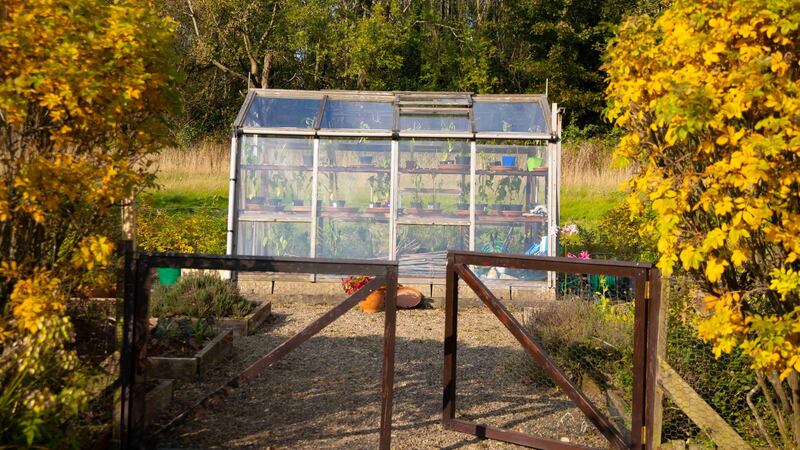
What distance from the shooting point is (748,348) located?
3883mm

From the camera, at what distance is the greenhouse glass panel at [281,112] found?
11.5 meters

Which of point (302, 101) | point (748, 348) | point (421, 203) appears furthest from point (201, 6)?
point (748, 348)

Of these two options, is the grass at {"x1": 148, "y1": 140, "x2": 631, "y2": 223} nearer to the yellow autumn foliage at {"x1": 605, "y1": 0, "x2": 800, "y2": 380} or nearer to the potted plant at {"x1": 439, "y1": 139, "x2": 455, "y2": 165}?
the potted plant at {"x1": 439, "y1": 139, "x2": 455, "y2": 165}

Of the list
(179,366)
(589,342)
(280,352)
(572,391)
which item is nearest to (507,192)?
(589,342)

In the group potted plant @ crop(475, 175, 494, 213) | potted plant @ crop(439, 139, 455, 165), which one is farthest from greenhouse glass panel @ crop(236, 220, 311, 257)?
potted plant @ crop(475, 175, 494, 213)

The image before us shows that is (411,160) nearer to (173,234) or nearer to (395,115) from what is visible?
(395,115)

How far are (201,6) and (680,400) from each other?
79.4ft

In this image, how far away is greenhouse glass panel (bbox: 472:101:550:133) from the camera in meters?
11.5

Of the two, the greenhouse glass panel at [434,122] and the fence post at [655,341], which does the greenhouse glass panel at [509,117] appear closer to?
the greenhouse glass panel at [434,122]

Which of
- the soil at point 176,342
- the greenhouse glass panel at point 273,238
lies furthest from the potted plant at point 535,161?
the soil at point 176,342

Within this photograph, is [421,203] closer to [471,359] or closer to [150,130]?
[471,359]

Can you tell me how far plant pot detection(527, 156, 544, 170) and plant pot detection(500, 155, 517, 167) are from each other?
20 centimetres

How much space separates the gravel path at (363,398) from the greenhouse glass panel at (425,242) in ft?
7.96

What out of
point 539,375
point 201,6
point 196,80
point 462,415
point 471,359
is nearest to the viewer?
point 462,415
